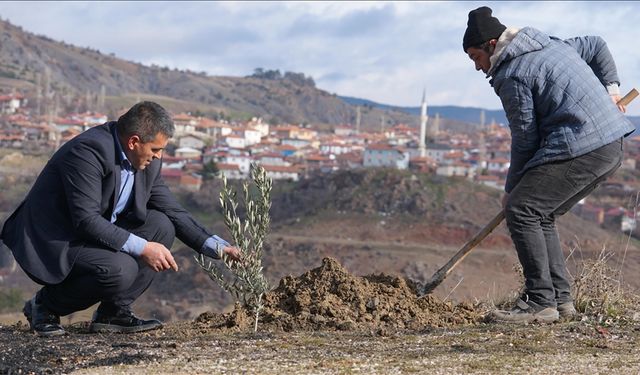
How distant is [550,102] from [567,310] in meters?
→ 1.32

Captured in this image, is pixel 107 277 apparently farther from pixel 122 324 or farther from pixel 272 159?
pixel 272 159

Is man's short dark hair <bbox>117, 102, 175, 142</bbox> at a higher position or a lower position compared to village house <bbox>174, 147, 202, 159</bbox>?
higher

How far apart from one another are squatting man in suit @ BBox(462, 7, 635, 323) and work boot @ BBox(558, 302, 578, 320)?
0.10 metres

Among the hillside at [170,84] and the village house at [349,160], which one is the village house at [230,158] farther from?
the hillside at [170,84]

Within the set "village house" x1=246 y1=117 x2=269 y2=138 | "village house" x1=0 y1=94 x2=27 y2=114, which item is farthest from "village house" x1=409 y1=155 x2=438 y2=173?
"village house" x1=0 y1=94 x2=27 y2=114

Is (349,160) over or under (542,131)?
under

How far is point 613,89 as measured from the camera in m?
5.89

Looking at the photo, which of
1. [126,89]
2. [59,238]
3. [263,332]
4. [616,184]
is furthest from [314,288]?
[126,89]

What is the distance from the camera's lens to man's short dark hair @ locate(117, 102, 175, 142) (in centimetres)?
511

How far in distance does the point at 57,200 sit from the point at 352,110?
178992 mm

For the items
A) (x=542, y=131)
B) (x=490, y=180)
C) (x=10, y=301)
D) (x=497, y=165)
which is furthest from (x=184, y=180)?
(x=542, y=131)

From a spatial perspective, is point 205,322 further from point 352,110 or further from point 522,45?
point 352,110

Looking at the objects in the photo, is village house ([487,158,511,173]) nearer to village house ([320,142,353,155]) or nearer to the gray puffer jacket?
village house ([320,142,353,155])

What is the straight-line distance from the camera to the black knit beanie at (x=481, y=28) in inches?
215
